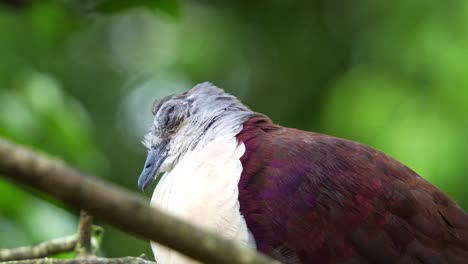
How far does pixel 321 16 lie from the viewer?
7594mm

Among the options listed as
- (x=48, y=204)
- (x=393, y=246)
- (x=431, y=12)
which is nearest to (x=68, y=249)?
(x=48, y=204)

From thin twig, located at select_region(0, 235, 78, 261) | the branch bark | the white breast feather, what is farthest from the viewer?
the white breast feather

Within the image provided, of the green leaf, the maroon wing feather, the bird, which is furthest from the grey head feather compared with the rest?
the green leaf

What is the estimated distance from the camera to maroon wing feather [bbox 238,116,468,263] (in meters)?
2.48

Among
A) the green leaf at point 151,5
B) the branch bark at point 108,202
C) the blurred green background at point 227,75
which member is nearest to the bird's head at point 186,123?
the blurred green background at point 227,75

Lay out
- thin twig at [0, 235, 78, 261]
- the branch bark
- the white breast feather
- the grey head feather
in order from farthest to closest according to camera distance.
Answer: the grey head feather, the white breast feather, thin twig at [0, 235, 78, 261], the branch bark

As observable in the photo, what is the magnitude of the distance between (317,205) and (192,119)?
798 millimetres

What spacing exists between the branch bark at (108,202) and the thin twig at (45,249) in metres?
1.37

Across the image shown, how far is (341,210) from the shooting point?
8.27 feet

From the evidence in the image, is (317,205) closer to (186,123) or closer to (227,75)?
(186,123)

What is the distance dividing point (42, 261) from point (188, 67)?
509 centimetres

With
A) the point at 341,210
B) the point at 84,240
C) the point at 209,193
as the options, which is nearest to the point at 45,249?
the point at 84,240

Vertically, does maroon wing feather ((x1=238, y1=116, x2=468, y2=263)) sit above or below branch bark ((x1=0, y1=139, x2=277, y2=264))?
below

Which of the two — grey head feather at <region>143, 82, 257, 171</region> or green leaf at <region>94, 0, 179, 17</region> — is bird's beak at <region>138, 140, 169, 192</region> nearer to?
grey head feather at <region>143, 82, 257, 171</region>
